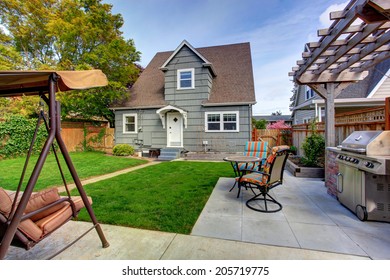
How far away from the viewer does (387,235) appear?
2.72 metres

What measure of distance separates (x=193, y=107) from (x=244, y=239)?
9.13 metres

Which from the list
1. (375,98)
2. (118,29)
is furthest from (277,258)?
(118,29)

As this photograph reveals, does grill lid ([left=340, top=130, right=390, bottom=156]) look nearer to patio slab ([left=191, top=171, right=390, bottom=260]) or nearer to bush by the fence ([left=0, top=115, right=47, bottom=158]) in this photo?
patio slab ([left=191, top=171, right=390, bottom=260])

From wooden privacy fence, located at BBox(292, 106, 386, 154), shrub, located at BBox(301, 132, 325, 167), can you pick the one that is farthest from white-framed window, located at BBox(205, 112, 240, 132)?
wooden privacy fence, located at BBox(292, 106, 386, 154)

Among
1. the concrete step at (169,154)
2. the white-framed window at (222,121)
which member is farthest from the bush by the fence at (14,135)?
the white-framed window at (222,121)

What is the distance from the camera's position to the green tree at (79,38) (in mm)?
11312

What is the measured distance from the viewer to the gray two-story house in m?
10.6

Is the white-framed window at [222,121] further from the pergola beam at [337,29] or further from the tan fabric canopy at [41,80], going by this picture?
the tan fabric canopy at [41,80]

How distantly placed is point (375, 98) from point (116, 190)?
12.6 metres

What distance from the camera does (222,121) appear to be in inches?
421

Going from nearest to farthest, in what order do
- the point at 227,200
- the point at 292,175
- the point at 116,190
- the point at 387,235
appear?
1. the point at 387,235
2. the point at 227,200
3. the point at 116,190
4. the point at 292,175

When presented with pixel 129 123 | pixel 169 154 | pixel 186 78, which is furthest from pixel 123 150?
pixel 186 78

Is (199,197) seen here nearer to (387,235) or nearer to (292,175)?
(387,235)

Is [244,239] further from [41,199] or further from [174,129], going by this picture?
[174,129]
